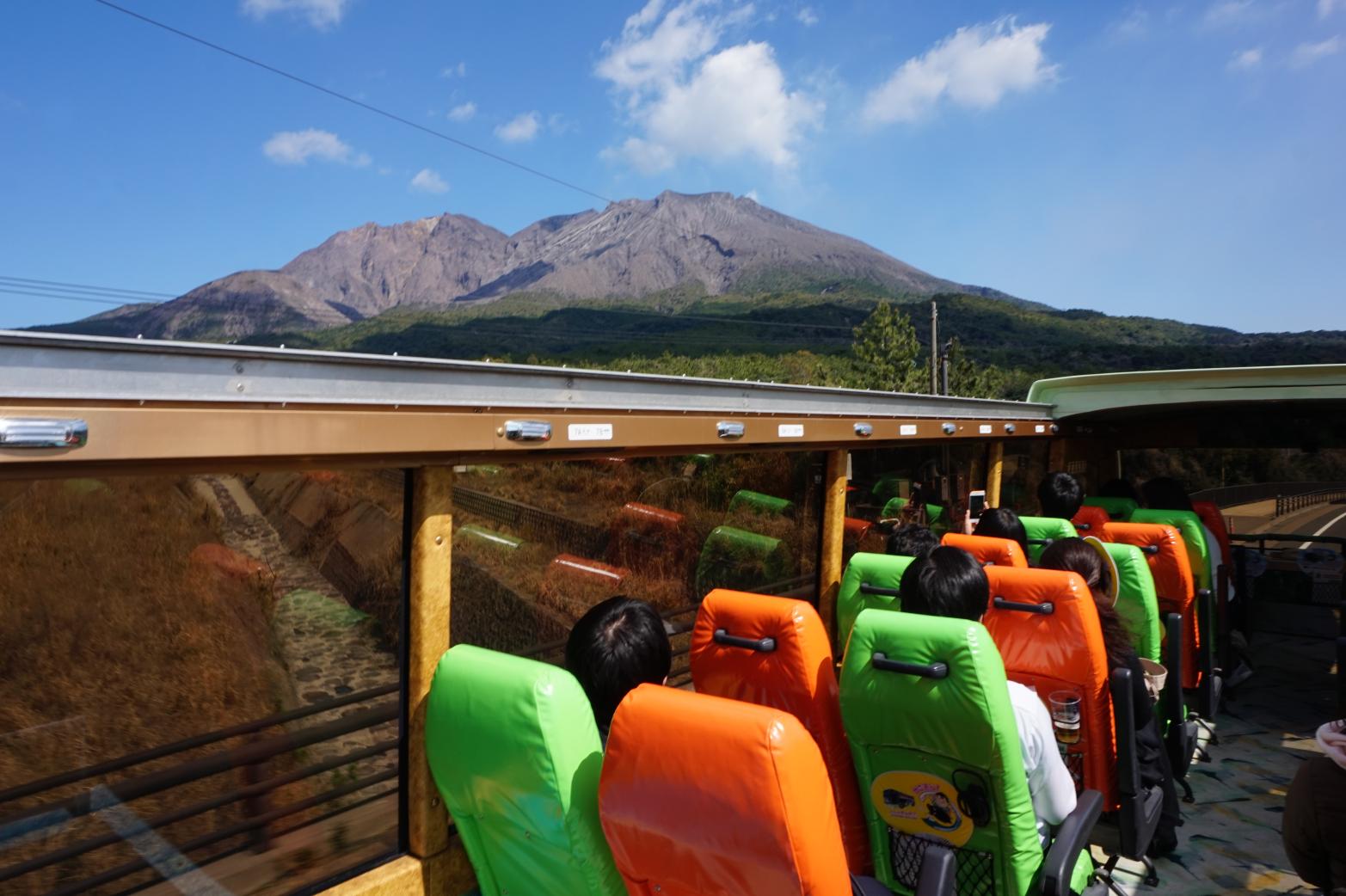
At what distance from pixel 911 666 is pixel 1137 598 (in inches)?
103

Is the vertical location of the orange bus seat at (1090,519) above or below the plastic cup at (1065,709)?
above

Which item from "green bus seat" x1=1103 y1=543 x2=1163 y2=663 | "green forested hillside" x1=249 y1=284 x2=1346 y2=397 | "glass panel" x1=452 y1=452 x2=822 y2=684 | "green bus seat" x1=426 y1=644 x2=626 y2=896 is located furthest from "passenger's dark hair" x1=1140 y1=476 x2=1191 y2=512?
"green forested hillside" x1=249 y1=284 x2=1346 y2=397

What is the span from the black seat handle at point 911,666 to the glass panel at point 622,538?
119 cm

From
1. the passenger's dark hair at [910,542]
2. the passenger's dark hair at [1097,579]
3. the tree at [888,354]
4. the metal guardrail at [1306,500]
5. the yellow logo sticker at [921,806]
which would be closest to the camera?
the yellow logo sticker at [921,806]

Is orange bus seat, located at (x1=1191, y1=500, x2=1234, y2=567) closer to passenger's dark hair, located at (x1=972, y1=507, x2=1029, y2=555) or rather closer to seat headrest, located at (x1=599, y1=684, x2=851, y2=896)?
passenger's dark hair, located at (x1=972, y1=507, x2=1029, y2=555)

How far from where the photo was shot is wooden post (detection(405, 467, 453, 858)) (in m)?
2.34

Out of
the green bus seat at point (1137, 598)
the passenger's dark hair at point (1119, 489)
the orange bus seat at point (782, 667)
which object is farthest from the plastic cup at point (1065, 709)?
the passenger's dark hair at point (1119, 489)

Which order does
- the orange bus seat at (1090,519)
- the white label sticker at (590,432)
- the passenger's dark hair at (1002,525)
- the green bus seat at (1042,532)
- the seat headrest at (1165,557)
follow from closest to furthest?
the white label sticker at (590,432) → the passenger's dark hair at (1002,525) → the seat headrest at (1165,557) → the green bus seat at (1042,532) → the orange bus seat at (1090,519)

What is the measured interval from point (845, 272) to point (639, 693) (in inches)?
6589

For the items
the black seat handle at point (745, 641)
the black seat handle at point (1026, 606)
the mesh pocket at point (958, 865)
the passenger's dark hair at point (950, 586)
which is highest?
the passenger's dark hair at point (950, 586)

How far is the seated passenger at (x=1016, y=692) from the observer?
7.92 ft

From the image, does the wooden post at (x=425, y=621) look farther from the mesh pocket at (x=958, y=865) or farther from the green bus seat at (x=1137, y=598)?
the green bus seat at (x=1137, y=598)

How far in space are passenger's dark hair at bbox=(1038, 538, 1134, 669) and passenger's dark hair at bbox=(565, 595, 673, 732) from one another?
1.97m

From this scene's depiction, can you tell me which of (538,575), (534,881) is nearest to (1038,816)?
(534,881)
